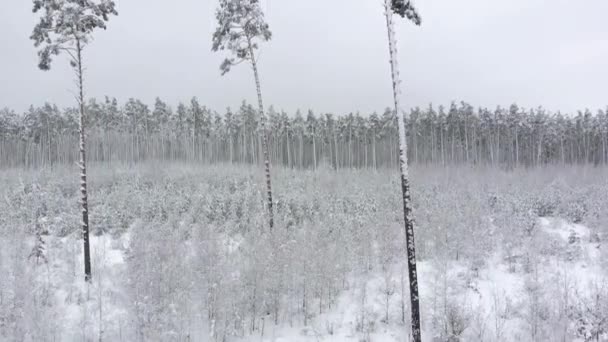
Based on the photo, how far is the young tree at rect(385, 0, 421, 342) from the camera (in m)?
10.2

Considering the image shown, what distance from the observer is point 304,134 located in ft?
225

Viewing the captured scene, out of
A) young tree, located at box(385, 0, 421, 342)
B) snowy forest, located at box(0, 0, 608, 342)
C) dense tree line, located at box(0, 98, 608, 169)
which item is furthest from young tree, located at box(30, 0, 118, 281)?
dense tree line, located at box(0, 98, 608, 169)

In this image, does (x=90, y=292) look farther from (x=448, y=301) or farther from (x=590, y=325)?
(x=590, y=325)

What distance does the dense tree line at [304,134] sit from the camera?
212ft

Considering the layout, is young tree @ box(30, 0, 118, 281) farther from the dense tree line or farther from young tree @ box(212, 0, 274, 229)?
the dense tree line

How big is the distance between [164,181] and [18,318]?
17350mm

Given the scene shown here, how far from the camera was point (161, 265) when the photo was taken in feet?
37.3

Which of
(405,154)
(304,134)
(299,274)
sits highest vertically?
(304,134)

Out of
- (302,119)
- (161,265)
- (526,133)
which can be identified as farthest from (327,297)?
(526,133)

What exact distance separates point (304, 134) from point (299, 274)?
56.1 metres

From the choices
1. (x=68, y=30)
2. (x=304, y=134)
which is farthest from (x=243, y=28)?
A: (x=304, y=134)

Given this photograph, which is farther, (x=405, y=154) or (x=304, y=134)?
(x=304, y=134)

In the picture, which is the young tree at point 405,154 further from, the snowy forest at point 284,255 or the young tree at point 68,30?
the young tree at point 68,30

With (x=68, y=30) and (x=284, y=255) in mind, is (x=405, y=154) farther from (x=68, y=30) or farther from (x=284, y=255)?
(x=68, y=30)
